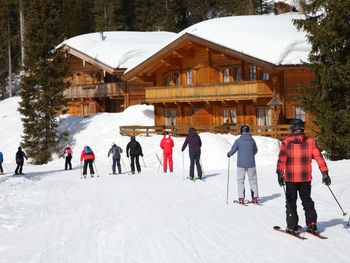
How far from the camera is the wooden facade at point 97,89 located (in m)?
42.6

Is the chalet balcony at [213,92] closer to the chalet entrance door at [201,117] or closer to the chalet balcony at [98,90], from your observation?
the chalet entrance door at [201,117]

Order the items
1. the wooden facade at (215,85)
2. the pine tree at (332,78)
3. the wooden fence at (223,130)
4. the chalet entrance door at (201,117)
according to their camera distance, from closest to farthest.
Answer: the pine tree at (332,78), the wooden fence at (223,130), the wooden facade at (215,85), the chalet entrance door at (201,117)

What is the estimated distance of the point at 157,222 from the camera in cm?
917

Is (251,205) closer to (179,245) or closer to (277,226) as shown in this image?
(277,226)

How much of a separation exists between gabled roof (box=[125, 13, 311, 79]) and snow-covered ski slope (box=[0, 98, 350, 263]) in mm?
11227

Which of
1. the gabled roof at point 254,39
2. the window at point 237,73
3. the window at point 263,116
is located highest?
the gabled roof at point 254,39

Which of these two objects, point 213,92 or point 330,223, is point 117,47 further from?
point 330,223

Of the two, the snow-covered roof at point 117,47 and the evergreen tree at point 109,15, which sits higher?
the evergreen tree at point 109,15

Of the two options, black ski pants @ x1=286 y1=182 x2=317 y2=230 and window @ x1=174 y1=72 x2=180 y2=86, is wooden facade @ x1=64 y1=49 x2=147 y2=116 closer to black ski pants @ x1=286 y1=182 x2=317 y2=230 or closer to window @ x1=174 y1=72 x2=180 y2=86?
window @ x1=174 y1=72 x2=180 y2=86

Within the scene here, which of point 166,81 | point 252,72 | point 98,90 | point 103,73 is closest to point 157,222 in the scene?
point 252,72

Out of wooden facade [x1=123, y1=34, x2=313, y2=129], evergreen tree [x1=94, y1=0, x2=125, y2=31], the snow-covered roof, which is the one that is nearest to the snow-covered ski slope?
wooden facade [x1=123, y1=34, x2=313, y2=129]

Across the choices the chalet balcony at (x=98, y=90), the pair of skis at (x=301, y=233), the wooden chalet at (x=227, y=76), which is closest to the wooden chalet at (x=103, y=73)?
the chalet balcony at (x=98, y=90)

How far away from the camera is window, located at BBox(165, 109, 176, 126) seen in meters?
36.6

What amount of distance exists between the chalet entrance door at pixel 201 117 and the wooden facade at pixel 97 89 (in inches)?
362
